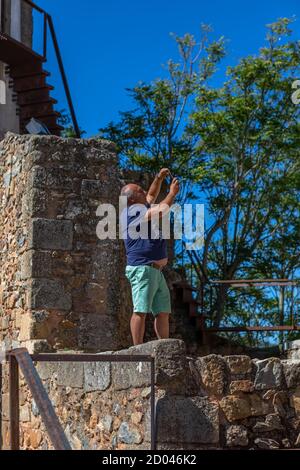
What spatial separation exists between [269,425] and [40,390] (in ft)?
6.57

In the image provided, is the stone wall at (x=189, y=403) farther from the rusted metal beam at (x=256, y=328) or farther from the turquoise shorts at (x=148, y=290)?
the rusted metal beam at (x=256, y=328)

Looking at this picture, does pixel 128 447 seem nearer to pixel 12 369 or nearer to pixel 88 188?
pixel 12 369

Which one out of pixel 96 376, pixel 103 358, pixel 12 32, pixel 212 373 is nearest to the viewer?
pixel 103 358

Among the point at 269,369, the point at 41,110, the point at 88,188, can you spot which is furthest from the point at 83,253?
the point at 41,110

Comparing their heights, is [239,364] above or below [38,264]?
below

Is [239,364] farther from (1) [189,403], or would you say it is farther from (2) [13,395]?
(2) [13,395]

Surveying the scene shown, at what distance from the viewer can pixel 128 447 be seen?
596 centimetres

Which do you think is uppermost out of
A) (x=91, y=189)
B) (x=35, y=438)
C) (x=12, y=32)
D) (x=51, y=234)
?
(x=12, y=32)

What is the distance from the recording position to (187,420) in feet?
19.3

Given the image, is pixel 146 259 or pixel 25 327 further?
pixel 25 327

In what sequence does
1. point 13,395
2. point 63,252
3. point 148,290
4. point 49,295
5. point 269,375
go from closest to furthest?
1. point 13,395
2. point 269,375
3. point 148,290
4. point 49,295
5. point 63,252

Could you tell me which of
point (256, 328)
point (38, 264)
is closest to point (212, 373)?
point (38, 264)

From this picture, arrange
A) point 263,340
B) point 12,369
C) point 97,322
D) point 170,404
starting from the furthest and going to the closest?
point 263,340, point 97,322, point 170,404, point 12,369
